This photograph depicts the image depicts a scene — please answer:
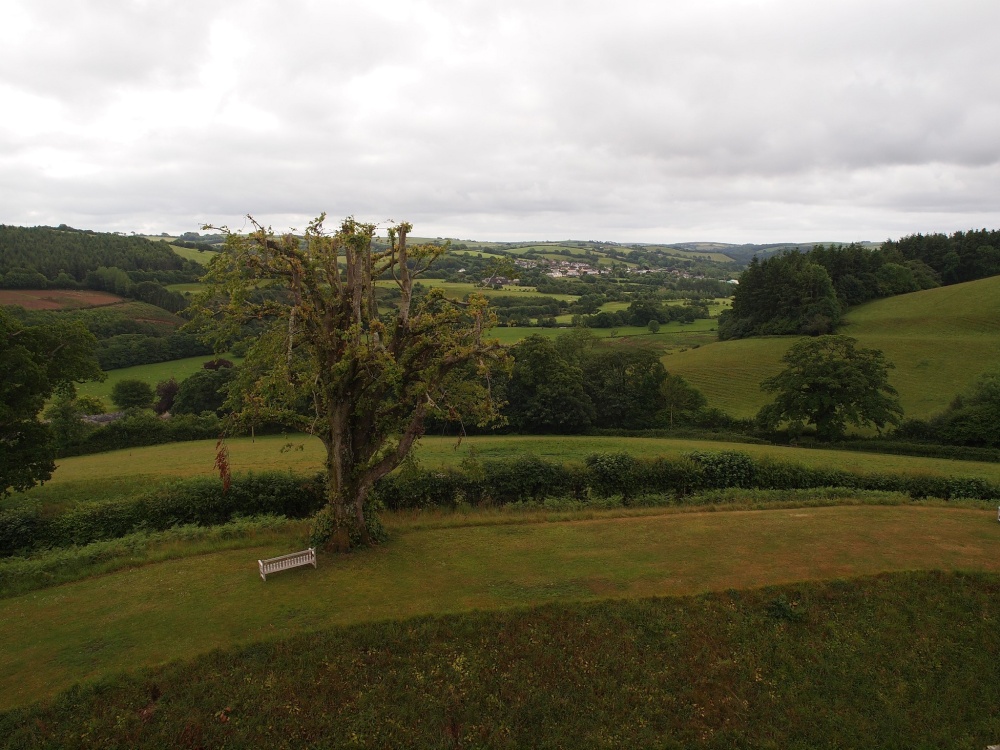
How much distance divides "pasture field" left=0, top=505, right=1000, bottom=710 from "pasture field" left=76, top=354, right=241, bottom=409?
5117 centimetres

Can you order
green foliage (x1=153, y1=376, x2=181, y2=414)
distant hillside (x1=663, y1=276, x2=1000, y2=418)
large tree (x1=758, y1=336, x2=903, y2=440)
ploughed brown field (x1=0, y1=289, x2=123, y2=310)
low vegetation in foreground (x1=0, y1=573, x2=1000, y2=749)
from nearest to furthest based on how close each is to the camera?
low vegetation in foreground (x1=0, y1=573, x2=1000, y2=749) → large tree (x1=758, y1=336, x2=903, y2=440) → distant hillside (x1=663, y1=276, x2=1000, y2=418) → green foliage (x1=153, y1=376, x2=181, y2=414) → ploughed brown field (x1=0, y1=289, x2=123, y2=310)

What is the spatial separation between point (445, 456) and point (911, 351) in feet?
164

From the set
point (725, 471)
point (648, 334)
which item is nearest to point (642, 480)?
point (725, 471)

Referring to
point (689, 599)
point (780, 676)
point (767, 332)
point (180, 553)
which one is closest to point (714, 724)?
point (780, 676)

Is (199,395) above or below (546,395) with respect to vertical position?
below

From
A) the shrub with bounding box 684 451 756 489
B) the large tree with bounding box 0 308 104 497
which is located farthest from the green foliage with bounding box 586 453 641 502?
the large tree with bounding box 0 308 104 497

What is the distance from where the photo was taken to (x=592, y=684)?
11039mm

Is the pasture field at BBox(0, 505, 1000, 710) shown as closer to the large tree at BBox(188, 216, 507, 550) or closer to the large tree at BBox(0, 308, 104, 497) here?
the large tree at BBox(188, 216, 507, 550)

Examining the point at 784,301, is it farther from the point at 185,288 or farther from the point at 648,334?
the point at 185,288

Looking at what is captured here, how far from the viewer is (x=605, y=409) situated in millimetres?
48375

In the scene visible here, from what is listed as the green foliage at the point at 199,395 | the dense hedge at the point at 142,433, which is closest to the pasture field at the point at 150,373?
the green foliage at the point at 199,395

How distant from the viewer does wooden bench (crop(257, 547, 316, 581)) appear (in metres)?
13.7

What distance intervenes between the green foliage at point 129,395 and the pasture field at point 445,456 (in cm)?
1612

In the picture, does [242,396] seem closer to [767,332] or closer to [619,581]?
[619,581]
